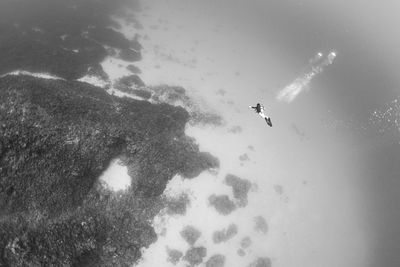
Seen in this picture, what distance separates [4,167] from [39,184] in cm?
382

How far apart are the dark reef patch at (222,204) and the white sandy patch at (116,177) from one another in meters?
12.9

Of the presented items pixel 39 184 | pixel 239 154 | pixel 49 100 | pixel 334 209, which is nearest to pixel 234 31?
pixel 239 154

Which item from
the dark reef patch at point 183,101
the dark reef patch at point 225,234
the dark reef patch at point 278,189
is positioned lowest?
the dark reef patch at point 225,234

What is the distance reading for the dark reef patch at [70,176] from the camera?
108ft

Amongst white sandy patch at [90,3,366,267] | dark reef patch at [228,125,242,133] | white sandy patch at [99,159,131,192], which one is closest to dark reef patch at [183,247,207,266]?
white sandy patch at [90,3,366,267]

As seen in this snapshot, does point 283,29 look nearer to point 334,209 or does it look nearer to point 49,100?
point 334,209

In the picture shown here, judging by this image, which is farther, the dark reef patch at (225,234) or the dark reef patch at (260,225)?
the dark reef patch at (260,225)

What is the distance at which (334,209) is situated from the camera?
190 feet

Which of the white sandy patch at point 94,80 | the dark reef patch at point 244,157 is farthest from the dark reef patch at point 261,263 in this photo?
the white sandy patch at point 94,80

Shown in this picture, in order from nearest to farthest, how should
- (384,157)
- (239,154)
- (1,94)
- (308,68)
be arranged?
(1,94) → (239,154) → (384,157) → (308,68)

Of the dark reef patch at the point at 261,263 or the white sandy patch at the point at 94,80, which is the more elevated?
the white sandy patch at the point at 94,80

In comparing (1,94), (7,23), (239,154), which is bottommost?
(7,23)

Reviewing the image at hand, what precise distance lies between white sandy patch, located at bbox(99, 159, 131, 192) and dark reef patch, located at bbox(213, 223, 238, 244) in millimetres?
14241

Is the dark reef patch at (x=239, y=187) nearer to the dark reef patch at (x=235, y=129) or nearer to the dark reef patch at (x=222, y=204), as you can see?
the dark reef patch at (x=222, y=204)
